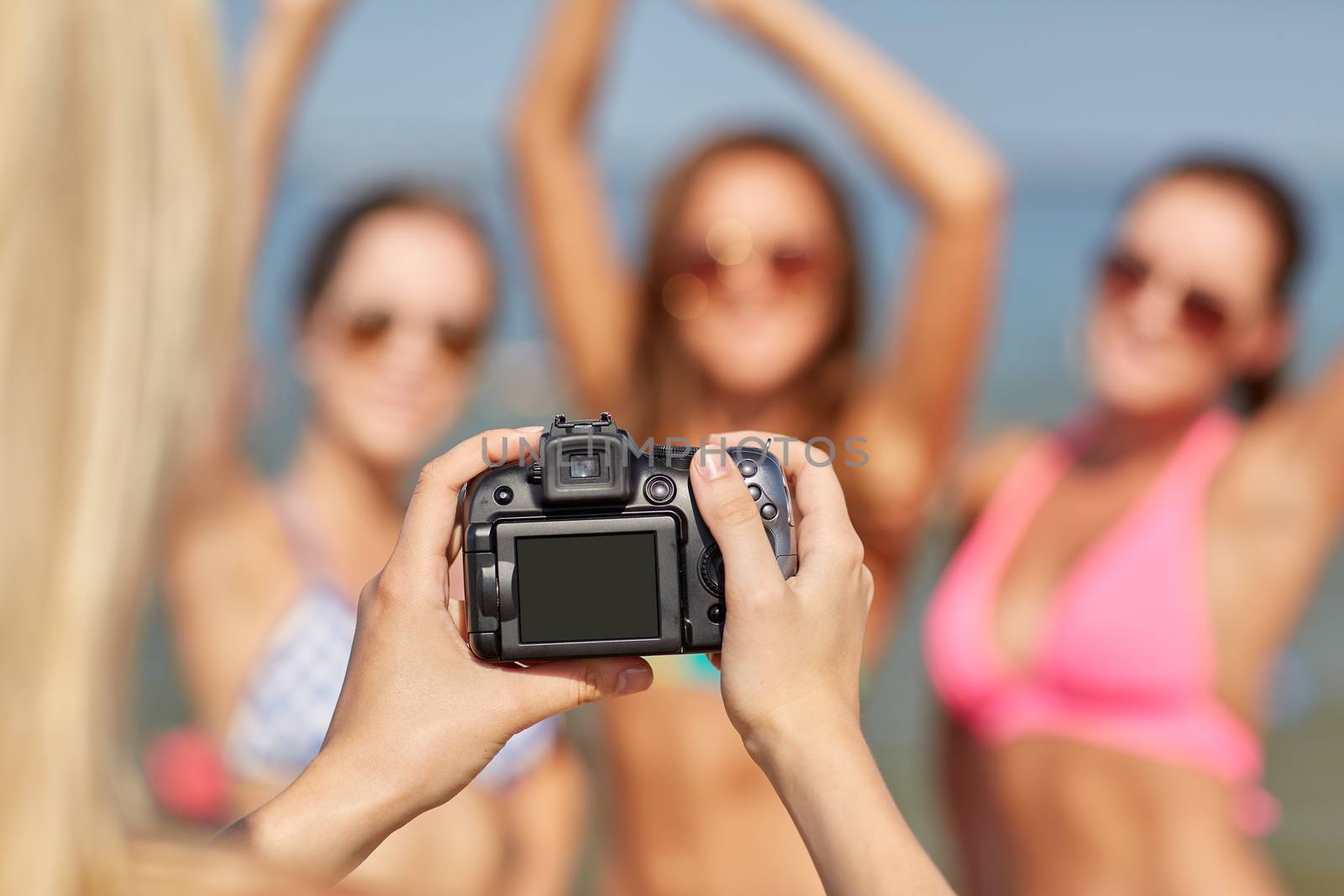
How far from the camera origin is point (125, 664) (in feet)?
2.82

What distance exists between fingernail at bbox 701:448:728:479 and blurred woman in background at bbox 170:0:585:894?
175cm

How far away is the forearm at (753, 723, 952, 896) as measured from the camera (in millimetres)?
858

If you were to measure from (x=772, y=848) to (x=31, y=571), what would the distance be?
7.37 ft

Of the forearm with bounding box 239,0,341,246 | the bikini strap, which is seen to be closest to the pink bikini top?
the bikini strap

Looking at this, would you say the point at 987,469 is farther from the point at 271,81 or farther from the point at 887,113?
the point at 271,81

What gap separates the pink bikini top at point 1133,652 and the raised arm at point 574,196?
1.21 m

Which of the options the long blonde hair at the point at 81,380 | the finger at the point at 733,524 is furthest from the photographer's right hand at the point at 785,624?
the long blonde hair at the point at 81,380

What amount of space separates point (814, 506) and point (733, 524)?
9 cm

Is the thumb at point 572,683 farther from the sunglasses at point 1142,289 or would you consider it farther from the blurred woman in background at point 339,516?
the sunglasses at point 1142,289

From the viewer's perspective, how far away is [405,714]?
3.27 feet

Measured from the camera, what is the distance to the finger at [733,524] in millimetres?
962

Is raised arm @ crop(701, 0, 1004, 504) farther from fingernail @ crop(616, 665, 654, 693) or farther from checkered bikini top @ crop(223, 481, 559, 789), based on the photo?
fingernail @ crop(616, 665, 654, 693)

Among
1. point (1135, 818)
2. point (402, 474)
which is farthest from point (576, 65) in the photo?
point (1135, 818)

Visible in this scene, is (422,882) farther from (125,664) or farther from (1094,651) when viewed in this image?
(125,664)
